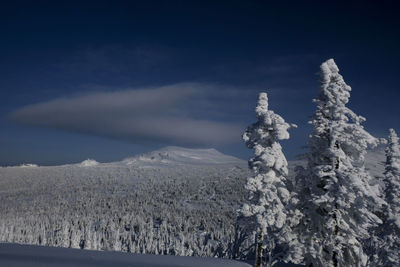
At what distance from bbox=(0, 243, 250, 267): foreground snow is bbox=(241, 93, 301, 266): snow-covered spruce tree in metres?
3.70

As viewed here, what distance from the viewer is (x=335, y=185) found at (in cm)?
1711

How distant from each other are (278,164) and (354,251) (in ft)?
21.7

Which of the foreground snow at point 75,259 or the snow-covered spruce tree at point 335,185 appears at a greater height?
the snow-covered spruce tree at point 335,185

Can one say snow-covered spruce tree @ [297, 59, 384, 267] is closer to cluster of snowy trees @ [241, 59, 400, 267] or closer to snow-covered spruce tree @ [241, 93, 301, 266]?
cluster of snowy trees @ [241, 59, 400, 267]

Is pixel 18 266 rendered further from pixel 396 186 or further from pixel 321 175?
pixel 396 186

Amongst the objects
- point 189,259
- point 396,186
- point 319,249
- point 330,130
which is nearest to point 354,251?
point 319,249

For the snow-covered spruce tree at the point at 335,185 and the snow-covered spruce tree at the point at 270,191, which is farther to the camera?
the snow-covered spruce tree at the point at 270,191

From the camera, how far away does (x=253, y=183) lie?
1939 cm

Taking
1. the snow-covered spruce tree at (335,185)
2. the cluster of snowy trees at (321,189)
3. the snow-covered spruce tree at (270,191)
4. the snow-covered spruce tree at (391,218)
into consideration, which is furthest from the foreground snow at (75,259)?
the snow-covered spruce tree at (391,218)

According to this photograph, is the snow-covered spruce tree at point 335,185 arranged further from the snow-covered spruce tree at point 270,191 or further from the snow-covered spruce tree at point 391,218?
the snow-covered spruce tree at point 391,218

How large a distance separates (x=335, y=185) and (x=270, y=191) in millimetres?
3949

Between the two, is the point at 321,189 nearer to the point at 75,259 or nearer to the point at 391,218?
the point at 391,218

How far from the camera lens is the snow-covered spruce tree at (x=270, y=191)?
18.5 m

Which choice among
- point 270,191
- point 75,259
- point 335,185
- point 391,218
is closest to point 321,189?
point 335,185
